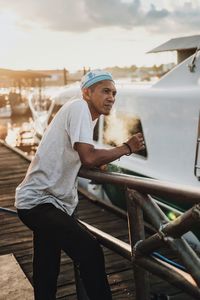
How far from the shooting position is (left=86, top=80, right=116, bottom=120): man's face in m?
2.64

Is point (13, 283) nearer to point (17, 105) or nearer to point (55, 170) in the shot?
point (55, 170)

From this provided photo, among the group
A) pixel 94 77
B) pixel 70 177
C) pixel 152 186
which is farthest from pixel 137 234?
pixel 94 77

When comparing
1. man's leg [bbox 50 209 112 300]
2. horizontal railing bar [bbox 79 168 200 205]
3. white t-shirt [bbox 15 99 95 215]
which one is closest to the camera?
horizontal railing bar [bbox 79 168 200 205]

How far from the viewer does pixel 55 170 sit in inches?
102

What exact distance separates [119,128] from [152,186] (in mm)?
5540

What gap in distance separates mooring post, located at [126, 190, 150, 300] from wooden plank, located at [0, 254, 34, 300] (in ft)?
4.16

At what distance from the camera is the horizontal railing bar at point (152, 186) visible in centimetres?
181

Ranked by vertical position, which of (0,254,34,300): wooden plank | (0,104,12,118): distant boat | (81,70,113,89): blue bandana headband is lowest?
(0,104,12,118): distant boat

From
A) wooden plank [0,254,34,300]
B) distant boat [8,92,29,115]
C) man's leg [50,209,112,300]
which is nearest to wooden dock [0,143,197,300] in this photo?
wooden plank [0,254,34,300]

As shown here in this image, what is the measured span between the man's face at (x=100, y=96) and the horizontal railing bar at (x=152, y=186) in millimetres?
410

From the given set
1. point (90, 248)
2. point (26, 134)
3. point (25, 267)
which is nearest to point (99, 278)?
point (90, 248)

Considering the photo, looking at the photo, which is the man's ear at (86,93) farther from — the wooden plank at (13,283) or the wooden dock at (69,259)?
the wooden plank at (13,283)

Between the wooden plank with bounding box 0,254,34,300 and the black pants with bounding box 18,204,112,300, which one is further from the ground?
the black pants with bounding box 18,204,112,300

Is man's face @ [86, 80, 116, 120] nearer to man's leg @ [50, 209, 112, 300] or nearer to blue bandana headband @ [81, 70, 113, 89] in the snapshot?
blue bandana headband @ [81, 70, 113, 89]
